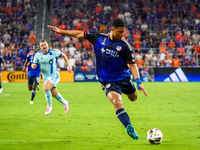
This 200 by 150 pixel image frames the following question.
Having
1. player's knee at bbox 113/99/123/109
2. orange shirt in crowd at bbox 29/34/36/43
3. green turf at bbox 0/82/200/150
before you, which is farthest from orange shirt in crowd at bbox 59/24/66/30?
player's knee at bbox 113/99/123/109

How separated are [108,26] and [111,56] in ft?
84.7

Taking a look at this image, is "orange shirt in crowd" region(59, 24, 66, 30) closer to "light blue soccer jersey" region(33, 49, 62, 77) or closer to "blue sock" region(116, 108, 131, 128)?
"light blue soccer jersey" region(33, 49, 62, 77)

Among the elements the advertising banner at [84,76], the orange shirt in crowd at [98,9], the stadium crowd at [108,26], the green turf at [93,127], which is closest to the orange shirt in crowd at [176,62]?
the stadium crowd at [108,26]

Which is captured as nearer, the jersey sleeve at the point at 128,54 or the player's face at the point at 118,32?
the player's face at the point at 118,32

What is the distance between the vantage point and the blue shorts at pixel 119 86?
677 centimetres

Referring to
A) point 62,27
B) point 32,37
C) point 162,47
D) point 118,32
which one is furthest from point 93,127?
point 62,27

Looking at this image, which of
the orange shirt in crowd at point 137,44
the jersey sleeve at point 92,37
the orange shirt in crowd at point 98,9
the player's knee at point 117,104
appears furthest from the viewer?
the orange shirt in crowd at point 98,9

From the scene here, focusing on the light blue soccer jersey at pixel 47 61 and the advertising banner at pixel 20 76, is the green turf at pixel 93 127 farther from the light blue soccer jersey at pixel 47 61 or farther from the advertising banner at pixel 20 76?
the advertising banner at pixel 20 76

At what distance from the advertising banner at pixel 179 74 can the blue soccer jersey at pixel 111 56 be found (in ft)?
70.3

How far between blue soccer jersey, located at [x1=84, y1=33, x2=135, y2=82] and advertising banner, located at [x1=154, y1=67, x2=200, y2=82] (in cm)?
2143

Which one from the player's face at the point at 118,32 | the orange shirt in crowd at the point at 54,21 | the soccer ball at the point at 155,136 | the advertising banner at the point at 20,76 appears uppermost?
the player's face at the point at 118,32

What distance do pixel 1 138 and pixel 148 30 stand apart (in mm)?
26078

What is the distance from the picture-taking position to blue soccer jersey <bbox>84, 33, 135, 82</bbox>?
6797 millimetres

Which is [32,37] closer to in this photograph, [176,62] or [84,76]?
[84,76]
